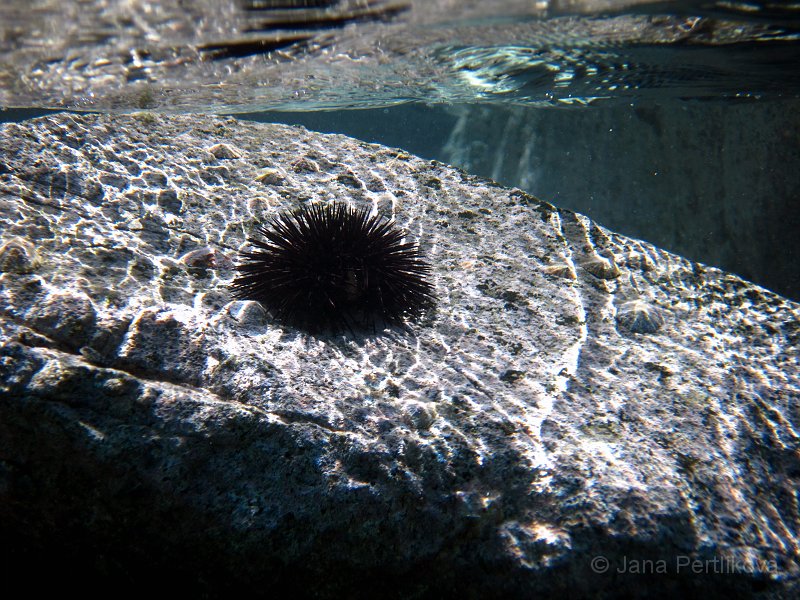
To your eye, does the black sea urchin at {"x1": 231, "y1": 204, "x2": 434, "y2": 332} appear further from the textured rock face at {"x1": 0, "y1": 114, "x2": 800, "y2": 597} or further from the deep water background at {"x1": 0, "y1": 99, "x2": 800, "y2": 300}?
the deep water background at {"x1": 0, "y1": 99, "x2": 800, "y2": 300}

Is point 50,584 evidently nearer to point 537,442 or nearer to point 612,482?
point 537,442

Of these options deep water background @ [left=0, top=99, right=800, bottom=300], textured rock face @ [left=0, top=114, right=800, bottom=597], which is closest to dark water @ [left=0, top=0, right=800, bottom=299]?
deep water background @ [left=0, top=99, right=800, bottom=300]

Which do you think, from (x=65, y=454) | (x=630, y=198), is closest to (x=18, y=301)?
(x=65, y=454)

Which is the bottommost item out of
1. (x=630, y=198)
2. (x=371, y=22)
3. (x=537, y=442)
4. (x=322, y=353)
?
(x=537, y=442)

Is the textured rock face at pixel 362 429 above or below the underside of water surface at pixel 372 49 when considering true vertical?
below

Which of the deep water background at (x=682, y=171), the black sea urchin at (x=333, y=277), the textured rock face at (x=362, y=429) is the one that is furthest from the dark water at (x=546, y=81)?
the black sea urchin at (x=333, y=277)

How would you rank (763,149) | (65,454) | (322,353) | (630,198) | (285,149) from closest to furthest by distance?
(65,454), (322,353), (285,149), (763,149), (630,198)

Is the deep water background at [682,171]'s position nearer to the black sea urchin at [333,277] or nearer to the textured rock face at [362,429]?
the textured rock face at [362,429]

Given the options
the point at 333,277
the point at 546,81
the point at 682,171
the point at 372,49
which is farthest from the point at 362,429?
the point at 682,171
